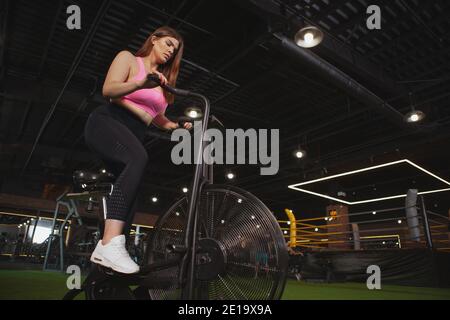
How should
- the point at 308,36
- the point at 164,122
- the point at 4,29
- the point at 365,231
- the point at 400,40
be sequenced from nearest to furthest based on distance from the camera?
1. the point at 164,122
2. the point at 308,36
3. the point at 4,29
4. the point at 400,40
5. the point at 365,231

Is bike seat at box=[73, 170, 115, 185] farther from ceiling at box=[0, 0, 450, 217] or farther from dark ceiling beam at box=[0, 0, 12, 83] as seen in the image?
dark ceiling beam at box=[0, 0, 12, 83]

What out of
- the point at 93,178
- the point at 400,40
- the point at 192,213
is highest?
the point at 400,40

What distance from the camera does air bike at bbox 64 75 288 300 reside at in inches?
48.6

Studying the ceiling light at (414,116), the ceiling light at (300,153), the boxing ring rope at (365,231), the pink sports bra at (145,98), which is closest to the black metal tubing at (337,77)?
the ceiling light at (414,116)

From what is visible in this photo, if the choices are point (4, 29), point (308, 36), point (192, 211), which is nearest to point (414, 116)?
point (308, 36)

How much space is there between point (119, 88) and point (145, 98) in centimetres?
20

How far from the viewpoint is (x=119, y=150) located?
52.0 inches

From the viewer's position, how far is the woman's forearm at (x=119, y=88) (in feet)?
4.02

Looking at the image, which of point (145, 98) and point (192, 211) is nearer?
point (192, 211)

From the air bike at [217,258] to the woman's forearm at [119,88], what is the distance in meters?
0.09

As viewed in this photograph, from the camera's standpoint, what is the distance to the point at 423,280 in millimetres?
4672

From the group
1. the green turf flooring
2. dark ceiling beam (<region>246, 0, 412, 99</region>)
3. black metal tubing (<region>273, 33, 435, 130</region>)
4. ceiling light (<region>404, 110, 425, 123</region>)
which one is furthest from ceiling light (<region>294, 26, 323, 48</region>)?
ceiling light (<region>404, 110, 425, 123</region>)

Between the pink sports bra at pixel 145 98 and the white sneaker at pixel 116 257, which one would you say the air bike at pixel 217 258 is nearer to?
the white sneaker at pixel 116 257

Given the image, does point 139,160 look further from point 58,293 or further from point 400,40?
point 400,40
